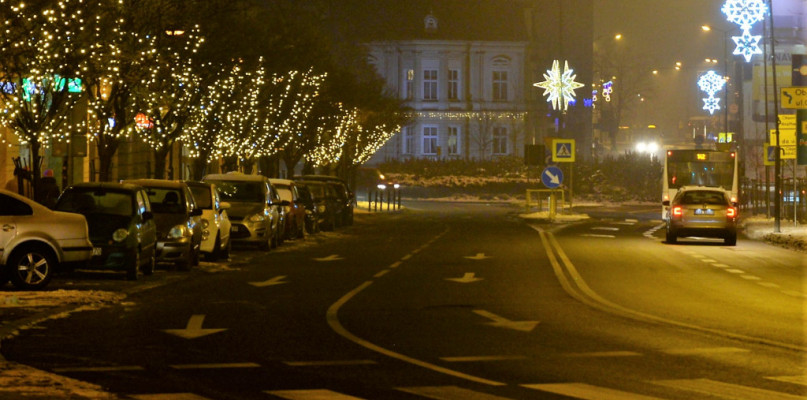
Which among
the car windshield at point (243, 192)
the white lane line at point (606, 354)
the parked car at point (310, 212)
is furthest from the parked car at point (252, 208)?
the white lane line at point (606, 354)

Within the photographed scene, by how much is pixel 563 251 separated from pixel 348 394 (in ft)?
71.7

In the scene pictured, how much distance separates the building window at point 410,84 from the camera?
4006 inches

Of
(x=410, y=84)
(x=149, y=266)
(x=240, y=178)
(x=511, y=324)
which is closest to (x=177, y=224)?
(x=149, y=266)

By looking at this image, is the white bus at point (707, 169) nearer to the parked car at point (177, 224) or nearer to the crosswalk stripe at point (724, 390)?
the parked car at point (177, 224)

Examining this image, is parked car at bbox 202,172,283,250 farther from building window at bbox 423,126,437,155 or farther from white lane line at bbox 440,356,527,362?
building window at bbox 423,126,437,155

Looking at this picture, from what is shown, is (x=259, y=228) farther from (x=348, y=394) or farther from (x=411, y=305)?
(x=348, y=394)

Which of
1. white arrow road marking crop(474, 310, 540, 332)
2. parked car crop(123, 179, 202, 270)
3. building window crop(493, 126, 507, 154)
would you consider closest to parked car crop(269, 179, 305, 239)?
parked car crop(123, 179, 202, 270)

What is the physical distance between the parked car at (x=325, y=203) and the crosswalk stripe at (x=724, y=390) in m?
30.0

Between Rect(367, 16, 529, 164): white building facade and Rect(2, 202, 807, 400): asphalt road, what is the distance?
243 feet

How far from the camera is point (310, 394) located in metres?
10.4

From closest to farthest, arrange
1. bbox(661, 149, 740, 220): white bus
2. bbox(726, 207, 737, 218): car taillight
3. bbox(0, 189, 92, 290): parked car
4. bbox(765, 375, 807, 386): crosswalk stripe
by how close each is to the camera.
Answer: bbox(765, 375, 807, 386): crosswalk stripe
bbox(0, 189, 92, 290): parked car
bbox(726, 207, 737, 218): car taillight
bbox(661, 149, 740, 220): white bus

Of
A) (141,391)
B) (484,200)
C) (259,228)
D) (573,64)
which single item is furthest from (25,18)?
(573,64)

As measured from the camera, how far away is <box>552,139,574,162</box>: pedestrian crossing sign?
5302 cm

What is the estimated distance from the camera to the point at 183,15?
33875 mm
